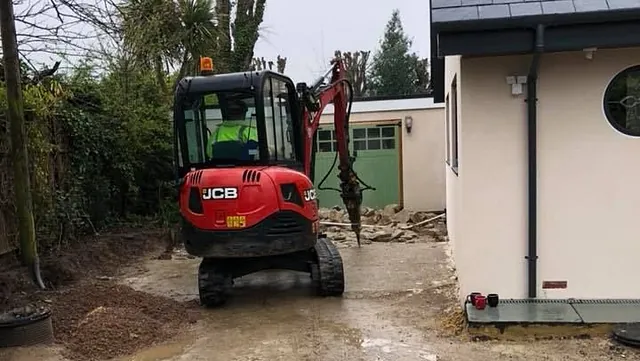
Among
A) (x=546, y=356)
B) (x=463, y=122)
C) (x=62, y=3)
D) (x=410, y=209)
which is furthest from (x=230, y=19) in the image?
(x=546, y=356)

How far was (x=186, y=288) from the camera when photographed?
743cm

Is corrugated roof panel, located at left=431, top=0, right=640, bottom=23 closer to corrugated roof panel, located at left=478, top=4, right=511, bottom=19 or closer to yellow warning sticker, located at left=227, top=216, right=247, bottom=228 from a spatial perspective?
corrugated roof panel, located at left=478, top=4, right=511, bottom=19

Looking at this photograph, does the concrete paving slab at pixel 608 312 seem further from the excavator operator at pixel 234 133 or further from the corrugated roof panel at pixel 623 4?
the excavator operator at pixel 234 133

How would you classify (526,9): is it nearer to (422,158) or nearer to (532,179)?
(532,179)

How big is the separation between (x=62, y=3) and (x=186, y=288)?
3373 millimetres

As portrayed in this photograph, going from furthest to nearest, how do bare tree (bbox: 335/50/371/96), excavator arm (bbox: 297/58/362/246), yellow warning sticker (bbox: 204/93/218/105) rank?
bare tree (bbox: 335/50/371/96), excavator arm (bbox: 297/58/362/246), yellow warning sticker (bbox: 204/93/218/105)

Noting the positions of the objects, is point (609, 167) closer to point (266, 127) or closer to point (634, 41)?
point (634, 41)

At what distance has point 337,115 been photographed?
8.82 metres

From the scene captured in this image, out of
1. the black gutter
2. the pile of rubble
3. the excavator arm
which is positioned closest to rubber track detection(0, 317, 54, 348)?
the excavator arm

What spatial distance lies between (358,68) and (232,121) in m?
18.7

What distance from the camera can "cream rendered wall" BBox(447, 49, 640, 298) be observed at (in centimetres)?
522

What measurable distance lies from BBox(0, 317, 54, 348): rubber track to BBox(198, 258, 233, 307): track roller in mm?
1696

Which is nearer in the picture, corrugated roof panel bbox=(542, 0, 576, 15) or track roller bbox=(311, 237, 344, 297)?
corrugated roof panel bbox=(542, 0, 576, 15)

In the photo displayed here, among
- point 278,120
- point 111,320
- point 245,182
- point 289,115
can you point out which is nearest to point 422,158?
point 289,115
